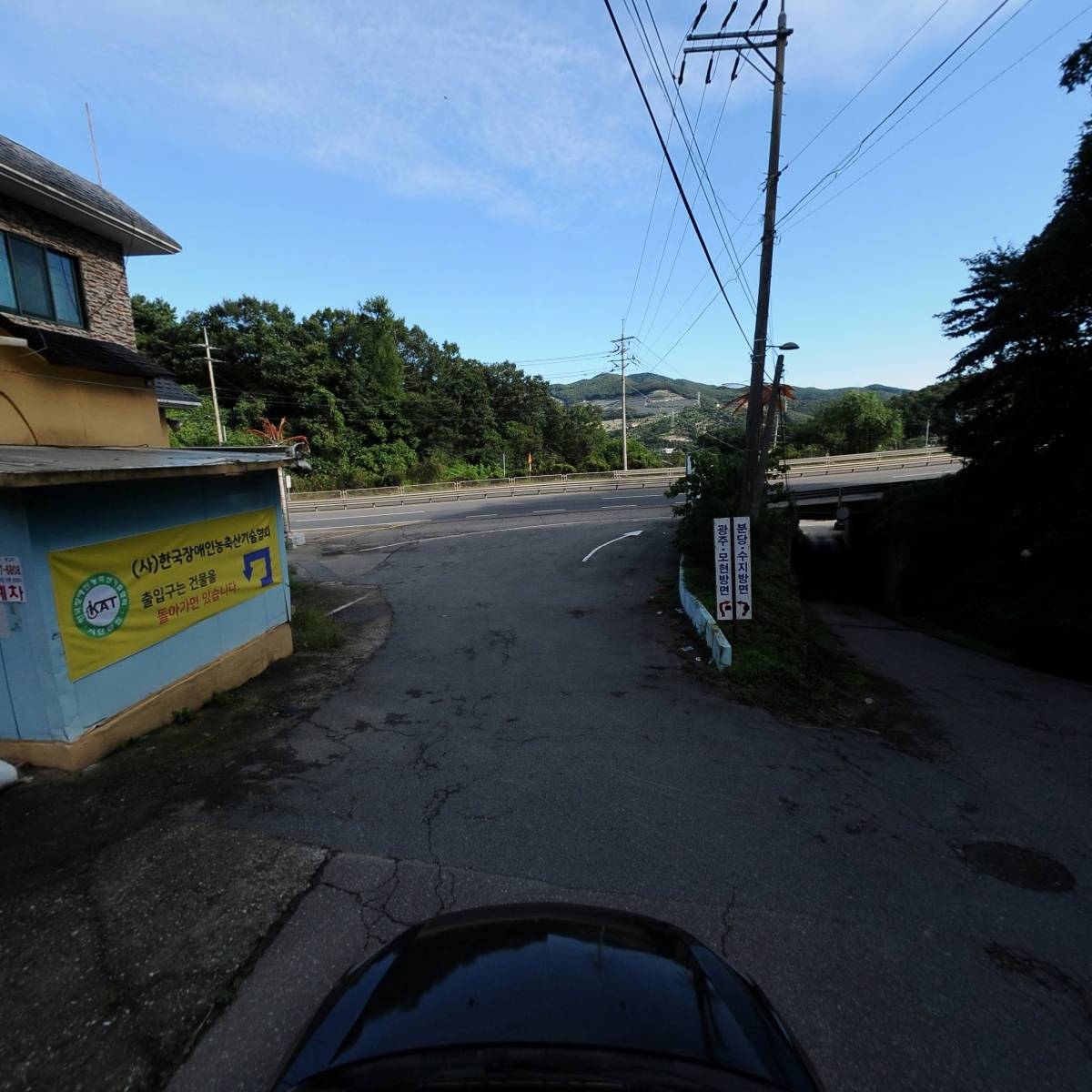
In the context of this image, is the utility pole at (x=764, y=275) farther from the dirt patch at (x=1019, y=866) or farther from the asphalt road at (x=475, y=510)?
the asphalt road at (x=475, y=510)

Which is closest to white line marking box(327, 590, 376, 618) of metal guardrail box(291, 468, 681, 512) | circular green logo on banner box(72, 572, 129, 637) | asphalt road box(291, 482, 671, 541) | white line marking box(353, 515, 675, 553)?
circular green logo on banner box(72, 572, 129, 637)

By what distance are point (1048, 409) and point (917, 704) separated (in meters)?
10.2

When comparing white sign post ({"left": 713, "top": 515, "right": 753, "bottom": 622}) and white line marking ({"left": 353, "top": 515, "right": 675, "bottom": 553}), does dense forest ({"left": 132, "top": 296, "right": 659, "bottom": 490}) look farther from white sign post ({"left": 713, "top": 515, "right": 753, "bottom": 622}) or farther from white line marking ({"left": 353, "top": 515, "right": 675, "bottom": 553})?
white sign post ({"left": 713, "top": 515, "right": 753, "bottom": 622})

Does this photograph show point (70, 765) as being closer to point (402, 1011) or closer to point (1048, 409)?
point (402, 1011)

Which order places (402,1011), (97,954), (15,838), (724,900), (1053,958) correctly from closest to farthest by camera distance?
(402,1011) → (97,954) → (1053,958) → (724,900) → (15,838)

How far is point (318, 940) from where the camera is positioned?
3.56 meters

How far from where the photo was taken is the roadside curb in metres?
9.09

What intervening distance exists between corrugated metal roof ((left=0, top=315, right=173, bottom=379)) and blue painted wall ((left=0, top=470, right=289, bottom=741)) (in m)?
3.28

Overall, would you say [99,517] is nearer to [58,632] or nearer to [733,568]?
[58,632]

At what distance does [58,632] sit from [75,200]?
7.82 metres

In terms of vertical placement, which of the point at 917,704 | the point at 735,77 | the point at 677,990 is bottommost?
the point at 917,704

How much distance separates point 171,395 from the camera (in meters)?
11.6

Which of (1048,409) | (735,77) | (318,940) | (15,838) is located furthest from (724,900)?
(1048,409)

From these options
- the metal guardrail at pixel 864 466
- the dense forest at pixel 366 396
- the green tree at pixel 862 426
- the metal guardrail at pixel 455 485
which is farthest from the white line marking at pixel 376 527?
the green tree at pixel 862 426
